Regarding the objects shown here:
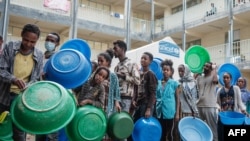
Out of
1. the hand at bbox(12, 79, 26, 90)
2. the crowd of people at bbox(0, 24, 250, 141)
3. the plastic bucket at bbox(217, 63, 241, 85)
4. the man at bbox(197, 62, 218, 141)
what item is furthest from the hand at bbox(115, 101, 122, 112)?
the plastic bucket at bbox(217, 63, 241, 85)

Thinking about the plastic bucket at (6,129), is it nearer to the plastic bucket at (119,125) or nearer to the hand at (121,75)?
the plastic bucket at (119,125)

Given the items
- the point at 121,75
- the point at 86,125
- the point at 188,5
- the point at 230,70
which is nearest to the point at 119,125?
the point at 86,125

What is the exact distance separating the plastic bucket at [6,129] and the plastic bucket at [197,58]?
371 centimetres

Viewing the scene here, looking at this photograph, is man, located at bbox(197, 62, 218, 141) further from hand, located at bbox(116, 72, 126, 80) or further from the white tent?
the white tent

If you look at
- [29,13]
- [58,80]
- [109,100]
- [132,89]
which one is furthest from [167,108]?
[29,13]

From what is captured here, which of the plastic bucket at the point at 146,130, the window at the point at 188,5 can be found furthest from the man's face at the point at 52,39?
the window at the point at 188,5

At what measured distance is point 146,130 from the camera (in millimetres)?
4355

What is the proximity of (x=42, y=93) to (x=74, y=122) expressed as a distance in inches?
25.7

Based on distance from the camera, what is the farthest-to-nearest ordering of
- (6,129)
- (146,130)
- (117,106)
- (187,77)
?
1. (187,77)
2. (146,130)
3. (117,106)
4. (6,129)

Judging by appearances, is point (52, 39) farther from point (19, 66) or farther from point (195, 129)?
point (195, 129)

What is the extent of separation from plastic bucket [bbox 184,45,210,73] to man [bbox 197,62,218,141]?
0.66m

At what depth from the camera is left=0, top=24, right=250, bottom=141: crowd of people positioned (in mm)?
3242

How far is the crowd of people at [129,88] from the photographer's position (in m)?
3.24

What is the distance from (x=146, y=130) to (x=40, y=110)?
70.0 inches
